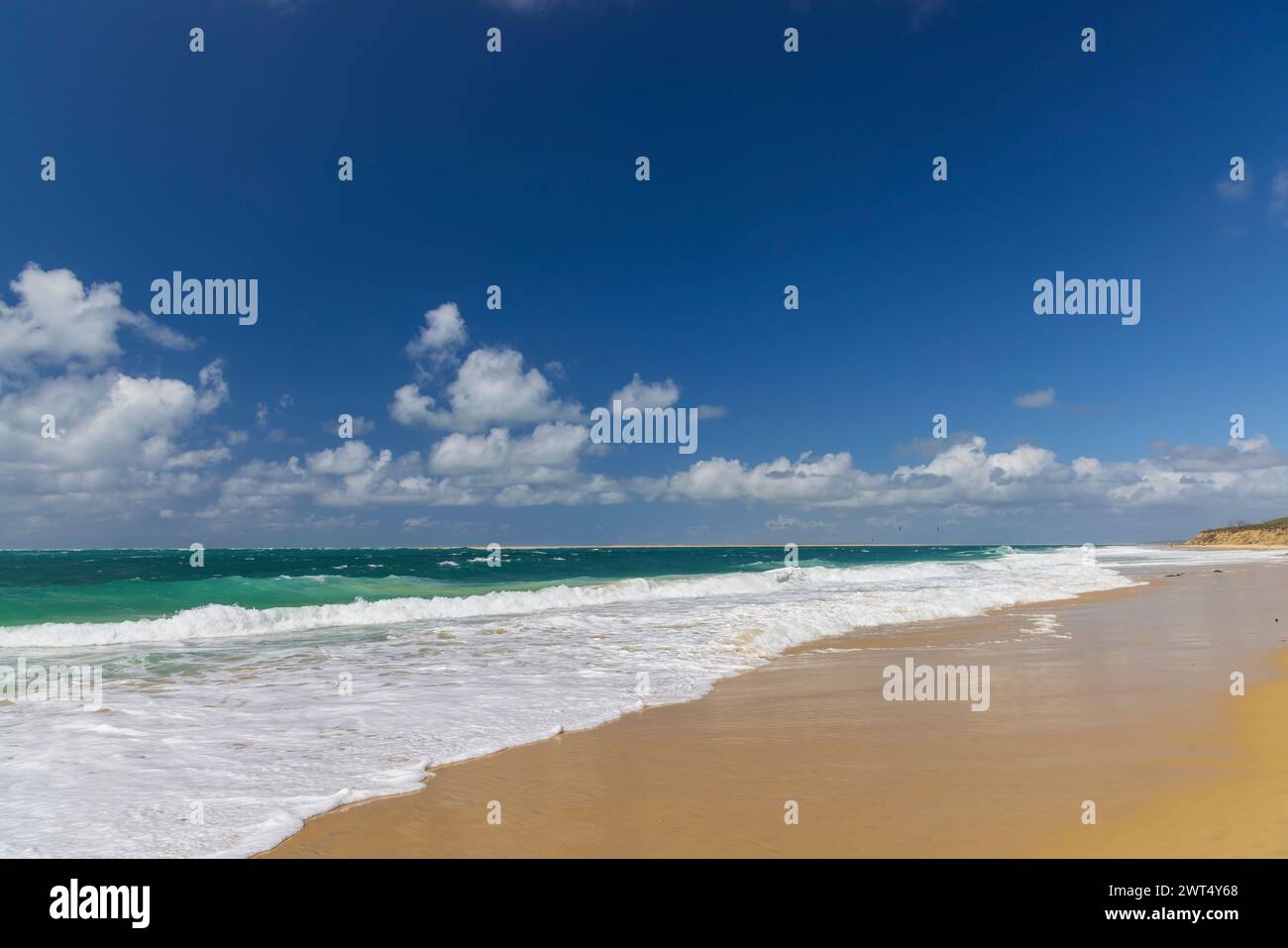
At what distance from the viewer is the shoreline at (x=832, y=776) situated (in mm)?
4648

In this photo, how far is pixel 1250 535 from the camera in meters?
105

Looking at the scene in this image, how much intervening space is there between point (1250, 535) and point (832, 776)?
439 feet

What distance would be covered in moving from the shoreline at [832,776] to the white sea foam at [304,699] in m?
0.62

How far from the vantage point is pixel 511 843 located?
4668 mm

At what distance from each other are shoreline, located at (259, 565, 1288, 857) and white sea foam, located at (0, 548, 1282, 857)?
618mm

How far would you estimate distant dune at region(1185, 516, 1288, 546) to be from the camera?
97.5 m
